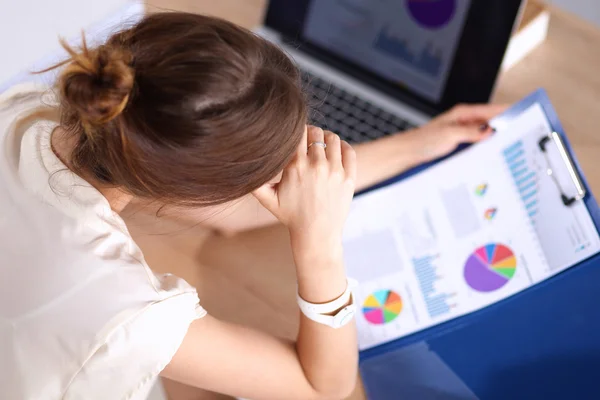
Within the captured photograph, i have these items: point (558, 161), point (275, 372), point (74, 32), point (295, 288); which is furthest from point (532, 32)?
point (74, 32)

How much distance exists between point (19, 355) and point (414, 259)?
0.48m

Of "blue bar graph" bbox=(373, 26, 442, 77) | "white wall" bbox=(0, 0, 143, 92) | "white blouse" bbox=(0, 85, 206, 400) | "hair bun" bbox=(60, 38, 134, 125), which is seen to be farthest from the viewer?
"white wall" bbox=(0, 0, 143, 92)


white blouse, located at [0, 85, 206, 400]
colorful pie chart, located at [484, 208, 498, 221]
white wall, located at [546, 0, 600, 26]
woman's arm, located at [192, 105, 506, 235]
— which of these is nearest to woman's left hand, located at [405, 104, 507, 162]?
woman's arm, located at [192, 105, 506, 235]

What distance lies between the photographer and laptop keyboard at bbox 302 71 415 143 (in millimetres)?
1037

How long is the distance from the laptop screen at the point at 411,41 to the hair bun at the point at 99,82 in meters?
0.54

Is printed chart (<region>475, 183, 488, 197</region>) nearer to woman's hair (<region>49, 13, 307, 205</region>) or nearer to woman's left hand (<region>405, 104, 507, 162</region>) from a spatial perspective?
woman's left hand (<region>405, 104, 507, 162</region>)

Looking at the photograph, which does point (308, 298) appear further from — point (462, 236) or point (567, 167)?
point (567, 167)

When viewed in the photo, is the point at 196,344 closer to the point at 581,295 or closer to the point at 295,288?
the point at 295,288

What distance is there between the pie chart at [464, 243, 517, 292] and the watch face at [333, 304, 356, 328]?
0.17 m

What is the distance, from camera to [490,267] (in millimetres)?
848

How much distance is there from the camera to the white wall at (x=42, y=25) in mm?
1243

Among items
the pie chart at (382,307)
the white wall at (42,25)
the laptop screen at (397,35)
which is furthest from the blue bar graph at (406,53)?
the white wall at (42,25)

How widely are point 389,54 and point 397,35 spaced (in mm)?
33

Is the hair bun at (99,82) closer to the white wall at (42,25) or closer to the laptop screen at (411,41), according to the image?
the laptop screen at (411,41)
